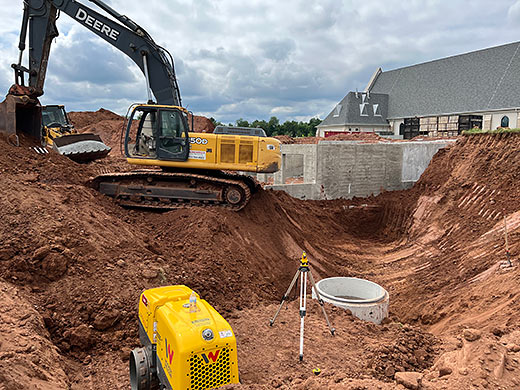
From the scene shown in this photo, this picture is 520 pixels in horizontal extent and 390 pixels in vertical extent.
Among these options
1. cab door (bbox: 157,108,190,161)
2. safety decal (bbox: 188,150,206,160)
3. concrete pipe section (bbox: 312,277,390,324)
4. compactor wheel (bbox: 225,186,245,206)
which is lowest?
concrete pipe section (bbox: 312,277,390,324)

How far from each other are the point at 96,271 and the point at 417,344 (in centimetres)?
478

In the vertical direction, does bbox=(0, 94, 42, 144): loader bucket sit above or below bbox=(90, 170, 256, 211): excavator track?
above

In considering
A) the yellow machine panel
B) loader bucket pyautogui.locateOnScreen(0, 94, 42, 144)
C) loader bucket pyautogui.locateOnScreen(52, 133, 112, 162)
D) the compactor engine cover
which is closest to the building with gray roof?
the yellow machine panel

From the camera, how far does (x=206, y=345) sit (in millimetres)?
3504

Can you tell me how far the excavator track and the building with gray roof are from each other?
2192 cm

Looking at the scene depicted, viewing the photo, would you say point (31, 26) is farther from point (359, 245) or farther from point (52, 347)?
point (359, 245)

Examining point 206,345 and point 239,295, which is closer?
point 206,345

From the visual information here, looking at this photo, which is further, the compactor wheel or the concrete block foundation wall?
the concrete block foundation wall

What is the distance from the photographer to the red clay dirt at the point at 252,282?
4.57m

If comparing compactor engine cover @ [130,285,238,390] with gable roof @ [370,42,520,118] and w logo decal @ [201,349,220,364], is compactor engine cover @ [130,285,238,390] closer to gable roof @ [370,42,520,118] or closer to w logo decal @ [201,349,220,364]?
w logo decal @ [201,349,220,364]

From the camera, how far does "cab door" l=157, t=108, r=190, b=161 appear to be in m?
9.73

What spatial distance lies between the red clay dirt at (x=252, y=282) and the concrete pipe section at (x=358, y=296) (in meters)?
0.36

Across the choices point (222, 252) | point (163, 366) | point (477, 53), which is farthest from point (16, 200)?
point (477, 53)

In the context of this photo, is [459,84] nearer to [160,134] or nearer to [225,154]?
[225,154]
